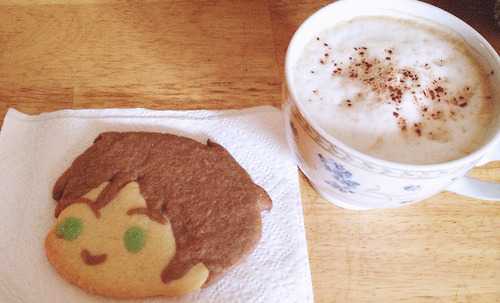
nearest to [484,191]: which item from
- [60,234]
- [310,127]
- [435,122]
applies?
[435,122]

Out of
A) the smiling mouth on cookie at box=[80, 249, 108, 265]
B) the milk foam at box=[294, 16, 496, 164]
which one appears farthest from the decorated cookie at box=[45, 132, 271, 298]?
the milk foam at box=[294, 16, 496, 164]

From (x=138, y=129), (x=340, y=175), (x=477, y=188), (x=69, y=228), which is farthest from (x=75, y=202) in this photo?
(x=477, y=188)

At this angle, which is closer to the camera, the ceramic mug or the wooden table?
the ceramic mug

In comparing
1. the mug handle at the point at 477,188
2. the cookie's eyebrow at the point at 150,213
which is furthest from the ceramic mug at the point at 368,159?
the cookie's eyebrow at the point at 150,213

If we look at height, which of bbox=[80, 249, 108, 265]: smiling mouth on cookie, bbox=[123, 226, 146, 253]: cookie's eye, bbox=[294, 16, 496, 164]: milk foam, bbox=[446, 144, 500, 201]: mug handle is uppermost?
bbox=[294, 16, 496, 164]: milk foam

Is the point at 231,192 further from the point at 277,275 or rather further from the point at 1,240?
the point at 1,240

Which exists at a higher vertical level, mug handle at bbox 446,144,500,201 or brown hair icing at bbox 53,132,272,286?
mug handle at bbox 446,144,500,201

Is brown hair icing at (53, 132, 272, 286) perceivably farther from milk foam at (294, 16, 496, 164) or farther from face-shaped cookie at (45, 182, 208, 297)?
milk foam at (294, 16, 496, 164)
